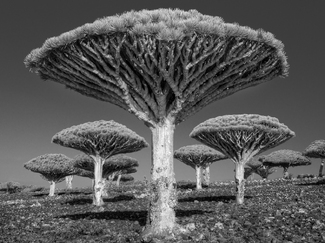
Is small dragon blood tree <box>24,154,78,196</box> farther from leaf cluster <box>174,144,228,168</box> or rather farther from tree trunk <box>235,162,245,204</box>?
tree trunk <box>235,162,245,204</box>

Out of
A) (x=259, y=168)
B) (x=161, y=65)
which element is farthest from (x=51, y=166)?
(x=259, y=168)

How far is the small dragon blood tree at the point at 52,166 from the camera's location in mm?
45062

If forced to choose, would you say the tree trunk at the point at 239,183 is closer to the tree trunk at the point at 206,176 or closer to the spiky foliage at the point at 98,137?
the spiky foliage at the point at 98,137

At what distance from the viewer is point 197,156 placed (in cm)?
4272

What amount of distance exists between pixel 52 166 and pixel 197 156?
20903 mm

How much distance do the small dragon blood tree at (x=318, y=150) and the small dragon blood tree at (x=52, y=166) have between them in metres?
39.5

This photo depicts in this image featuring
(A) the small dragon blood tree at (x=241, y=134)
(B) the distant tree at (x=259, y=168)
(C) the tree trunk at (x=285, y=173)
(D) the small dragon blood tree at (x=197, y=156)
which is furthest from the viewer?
(B) the distant tree at (x=259, y=168)

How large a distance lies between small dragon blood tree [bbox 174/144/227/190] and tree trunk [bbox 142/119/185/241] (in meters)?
30.7

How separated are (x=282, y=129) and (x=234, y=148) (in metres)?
3.50

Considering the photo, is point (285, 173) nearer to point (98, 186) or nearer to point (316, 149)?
point (316, 149)

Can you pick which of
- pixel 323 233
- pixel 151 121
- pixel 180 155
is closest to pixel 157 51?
pixel 151 121

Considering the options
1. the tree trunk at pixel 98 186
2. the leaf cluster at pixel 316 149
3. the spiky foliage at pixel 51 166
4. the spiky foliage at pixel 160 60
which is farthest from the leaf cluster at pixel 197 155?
the spiky foliage at pixel 160 60

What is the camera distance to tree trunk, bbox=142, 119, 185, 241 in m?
11.2

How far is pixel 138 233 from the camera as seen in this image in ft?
40.1
